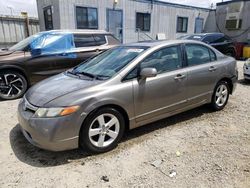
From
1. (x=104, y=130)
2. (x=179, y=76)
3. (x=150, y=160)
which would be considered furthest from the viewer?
(x=179, y=76)

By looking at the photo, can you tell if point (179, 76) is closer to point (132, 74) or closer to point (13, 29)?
point (132, 74)

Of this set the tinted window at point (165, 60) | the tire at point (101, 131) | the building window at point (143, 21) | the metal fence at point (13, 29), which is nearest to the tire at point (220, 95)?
the tinted window at point (165, 60)

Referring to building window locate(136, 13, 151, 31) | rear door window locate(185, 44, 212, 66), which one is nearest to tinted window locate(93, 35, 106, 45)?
rear door window locate(185, 44, 212, 66)

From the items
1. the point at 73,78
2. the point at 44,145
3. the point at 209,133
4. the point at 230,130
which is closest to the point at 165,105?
the point at 209,133

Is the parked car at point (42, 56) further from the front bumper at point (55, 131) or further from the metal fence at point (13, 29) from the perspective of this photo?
the metal fence at point (13, 29)

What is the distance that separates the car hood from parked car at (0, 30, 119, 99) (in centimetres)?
252

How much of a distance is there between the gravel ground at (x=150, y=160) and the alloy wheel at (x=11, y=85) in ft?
5.71

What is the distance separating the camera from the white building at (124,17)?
42.3ft

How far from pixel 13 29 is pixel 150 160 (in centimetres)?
1434

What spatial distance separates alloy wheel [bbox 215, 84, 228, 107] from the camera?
4.71m

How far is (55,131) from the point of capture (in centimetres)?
286

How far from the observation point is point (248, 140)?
362 centimetres

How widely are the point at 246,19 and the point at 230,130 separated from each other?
16.1 metres

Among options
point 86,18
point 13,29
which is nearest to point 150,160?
point 86,18
